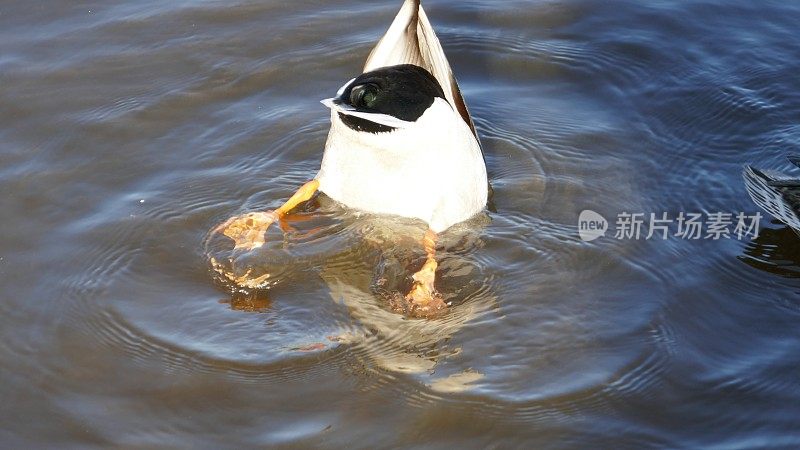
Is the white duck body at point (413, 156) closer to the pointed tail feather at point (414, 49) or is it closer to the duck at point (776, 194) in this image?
the pointed tail feather at point (414, 49)

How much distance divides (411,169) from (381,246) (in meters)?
0.45

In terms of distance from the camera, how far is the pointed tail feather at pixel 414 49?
5.22 metres

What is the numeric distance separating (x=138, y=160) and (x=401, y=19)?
173 centimetres

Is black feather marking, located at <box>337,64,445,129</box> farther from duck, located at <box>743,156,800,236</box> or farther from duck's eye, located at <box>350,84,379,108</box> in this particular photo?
duck, located at <box>743,156,800,236</box>

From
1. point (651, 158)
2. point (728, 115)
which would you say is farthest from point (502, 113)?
point (728, 115)

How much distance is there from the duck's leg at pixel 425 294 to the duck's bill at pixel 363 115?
0.70 meters

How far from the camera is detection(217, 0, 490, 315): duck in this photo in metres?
4.97

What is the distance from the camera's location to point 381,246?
5398mm

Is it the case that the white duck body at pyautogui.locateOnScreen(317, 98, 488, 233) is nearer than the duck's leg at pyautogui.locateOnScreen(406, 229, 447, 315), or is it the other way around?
the duck's leg at pyautogui.locateOnScreen(406, 229, 447, 315)

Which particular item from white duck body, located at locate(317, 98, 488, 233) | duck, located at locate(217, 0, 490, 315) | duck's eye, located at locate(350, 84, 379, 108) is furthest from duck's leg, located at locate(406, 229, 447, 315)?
duck's eye, located at locate(350, 84, 379, 108)

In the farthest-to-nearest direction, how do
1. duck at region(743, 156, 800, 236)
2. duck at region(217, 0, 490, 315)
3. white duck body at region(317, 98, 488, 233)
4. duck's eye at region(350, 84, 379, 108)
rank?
duck at region(743, 156, 800, 236)
white duck body at region(317, 98, 488, 233)
duck at region(217, 0, 490, 315)
duck's eye at region(350, 84, 379, 108)

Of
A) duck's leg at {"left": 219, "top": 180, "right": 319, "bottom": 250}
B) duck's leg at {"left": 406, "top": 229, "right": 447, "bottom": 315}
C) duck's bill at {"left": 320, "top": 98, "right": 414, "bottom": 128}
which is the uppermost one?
duck's bill at {"left": 320, "top": 98, "right": 414, "bottom": 128}

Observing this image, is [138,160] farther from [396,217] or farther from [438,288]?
→ [438,288]

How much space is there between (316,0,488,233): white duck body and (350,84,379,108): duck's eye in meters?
0.17
